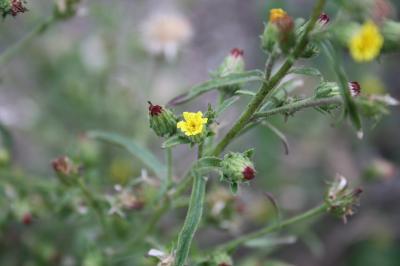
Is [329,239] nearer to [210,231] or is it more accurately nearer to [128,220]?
[210,231]

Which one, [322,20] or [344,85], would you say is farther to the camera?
[322,20]

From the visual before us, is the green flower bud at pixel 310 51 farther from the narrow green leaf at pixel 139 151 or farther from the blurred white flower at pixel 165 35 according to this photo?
the blurred white flower at pixel 165 35

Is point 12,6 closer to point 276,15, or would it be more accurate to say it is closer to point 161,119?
point 161,119

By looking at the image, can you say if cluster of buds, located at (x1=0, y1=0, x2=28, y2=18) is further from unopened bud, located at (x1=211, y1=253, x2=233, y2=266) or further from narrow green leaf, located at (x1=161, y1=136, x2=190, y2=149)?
unopened bud, located at (x1=211, y1=253, x2=233, y2=266)

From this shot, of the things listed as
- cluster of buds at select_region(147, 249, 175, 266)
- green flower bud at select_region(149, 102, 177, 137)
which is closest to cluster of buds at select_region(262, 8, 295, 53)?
green flower bud at select_region(149, 102, 177, 137)

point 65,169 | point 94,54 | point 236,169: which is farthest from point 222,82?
point 94,54

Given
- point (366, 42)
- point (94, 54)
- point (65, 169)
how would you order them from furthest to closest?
point (94, 54)
point (65, 169)
point (366, 42)
